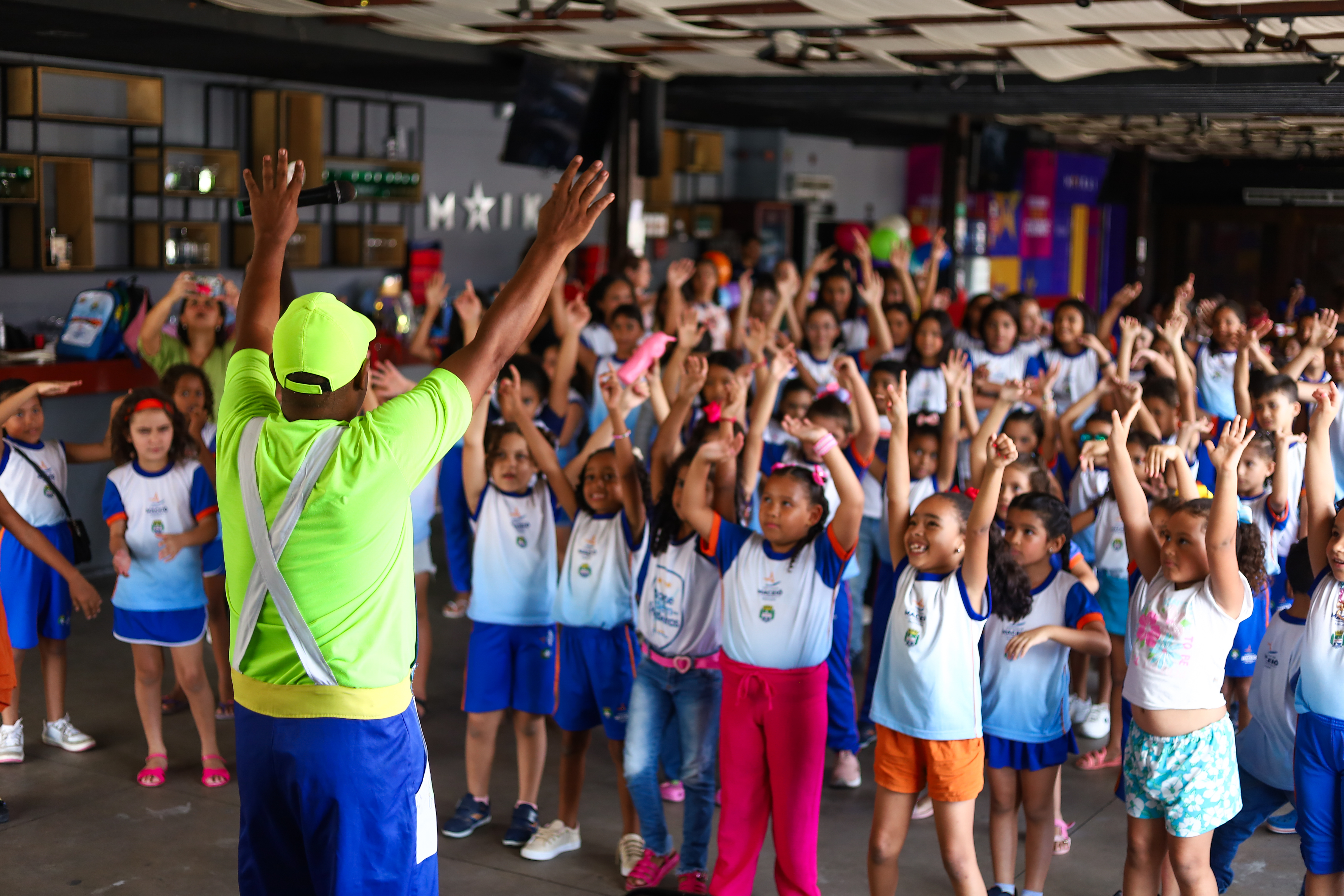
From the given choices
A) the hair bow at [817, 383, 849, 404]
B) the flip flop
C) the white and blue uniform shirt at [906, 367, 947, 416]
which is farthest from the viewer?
the white and blue uniform shirt at [906, 367, 947, 416]

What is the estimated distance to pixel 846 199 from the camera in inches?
625

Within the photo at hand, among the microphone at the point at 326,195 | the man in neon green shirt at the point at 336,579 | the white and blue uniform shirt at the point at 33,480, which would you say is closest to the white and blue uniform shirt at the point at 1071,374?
the white and blue uniform shirt at the point at 33,480

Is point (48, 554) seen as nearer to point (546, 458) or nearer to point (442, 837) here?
point (442, 837)

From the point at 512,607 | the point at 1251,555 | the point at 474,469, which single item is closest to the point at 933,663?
the point at 1251,555

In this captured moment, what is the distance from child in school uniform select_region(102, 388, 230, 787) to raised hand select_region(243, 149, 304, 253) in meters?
2.10

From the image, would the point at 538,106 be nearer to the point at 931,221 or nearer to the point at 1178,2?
the point at 1178,2

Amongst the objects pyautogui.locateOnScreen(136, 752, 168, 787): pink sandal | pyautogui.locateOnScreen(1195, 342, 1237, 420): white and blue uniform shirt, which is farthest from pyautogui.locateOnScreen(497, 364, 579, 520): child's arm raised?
pyautogui.locateOnScreen(1195, 342, 1237, 420): white and blue uniform shirt

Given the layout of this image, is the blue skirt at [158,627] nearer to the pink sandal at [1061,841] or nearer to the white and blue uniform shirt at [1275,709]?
the pink sandal at [1061,841]

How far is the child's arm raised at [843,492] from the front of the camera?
10.6 ft

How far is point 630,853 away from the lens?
3.66m

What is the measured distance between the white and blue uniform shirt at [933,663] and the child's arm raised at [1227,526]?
52 centimetres

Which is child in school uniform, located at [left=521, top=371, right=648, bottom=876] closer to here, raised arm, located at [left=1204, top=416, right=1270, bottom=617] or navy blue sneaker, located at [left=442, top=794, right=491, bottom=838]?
Result: navy blue sneaker, located at [left=442, top=794, right=491, bottom=838]

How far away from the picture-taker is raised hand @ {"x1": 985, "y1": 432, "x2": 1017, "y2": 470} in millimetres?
2994

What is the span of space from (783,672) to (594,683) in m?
0.68
